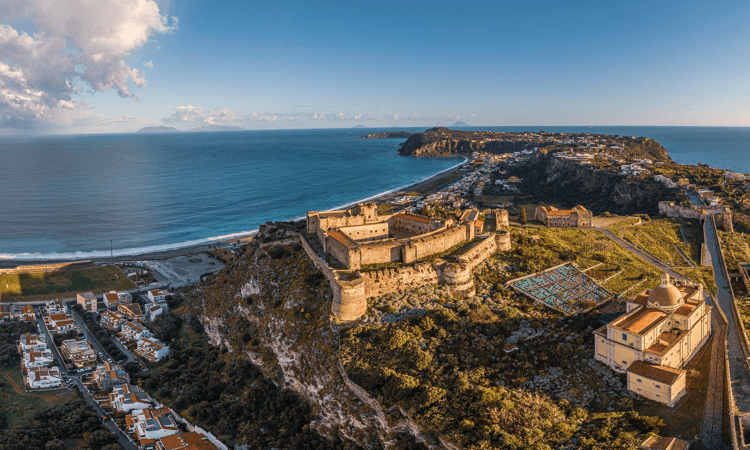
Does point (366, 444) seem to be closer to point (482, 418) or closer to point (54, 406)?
point (482, 418)

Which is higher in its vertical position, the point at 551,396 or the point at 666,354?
the point at 666,354

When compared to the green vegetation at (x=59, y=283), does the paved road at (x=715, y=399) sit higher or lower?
higher

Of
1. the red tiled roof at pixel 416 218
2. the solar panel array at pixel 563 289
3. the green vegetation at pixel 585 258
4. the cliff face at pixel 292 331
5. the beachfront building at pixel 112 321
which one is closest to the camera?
the cliff face at pixel 292 331

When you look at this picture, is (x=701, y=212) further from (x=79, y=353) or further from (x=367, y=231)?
(x=79, y=353)

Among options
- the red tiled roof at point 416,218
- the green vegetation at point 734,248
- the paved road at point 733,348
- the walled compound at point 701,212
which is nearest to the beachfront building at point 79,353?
the red tiled roof at point 416,218

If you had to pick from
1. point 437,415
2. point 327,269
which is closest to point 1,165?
point 327,269

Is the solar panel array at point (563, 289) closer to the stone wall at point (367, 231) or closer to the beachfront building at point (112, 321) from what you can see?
the stone wall at point (367, 231)

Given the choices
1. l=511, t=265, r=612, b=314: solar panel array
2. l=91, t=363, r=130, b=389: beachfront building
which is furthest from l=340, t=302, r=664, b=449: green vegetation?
l=91, t=363, r=130, b=389: beachfront building
